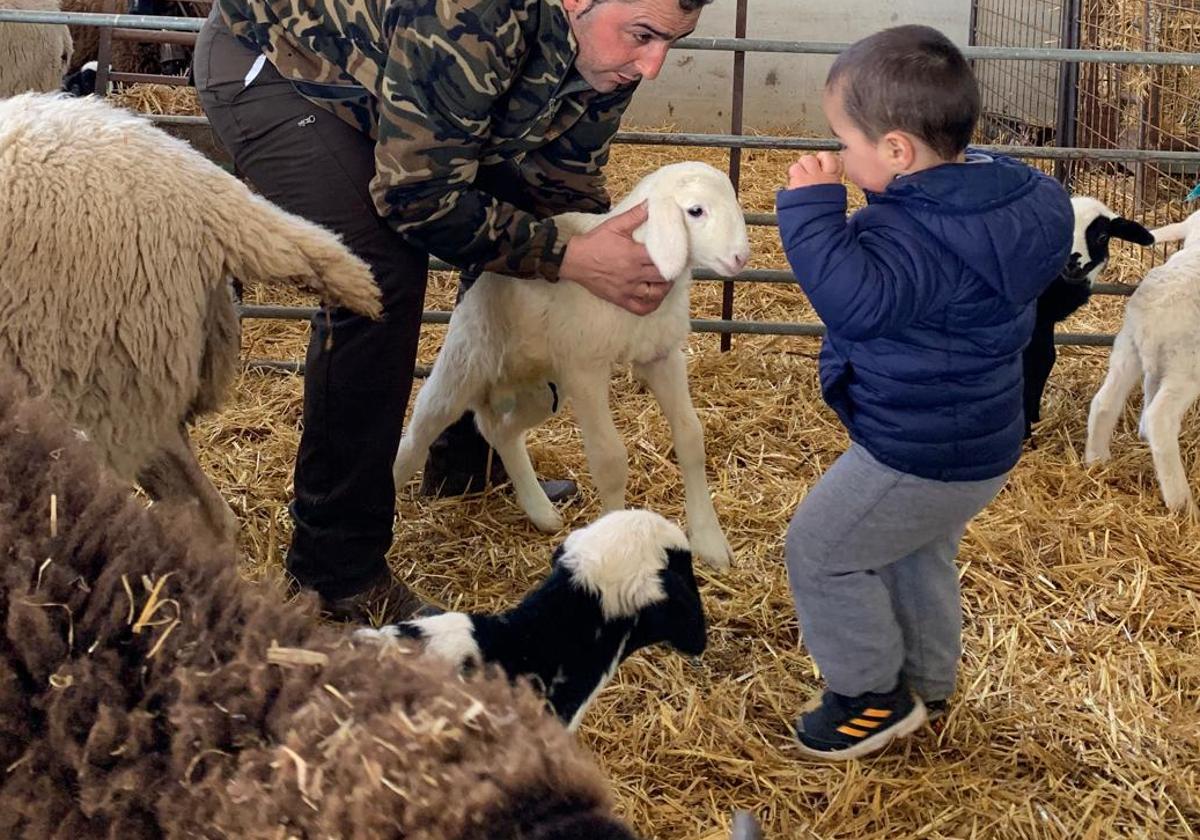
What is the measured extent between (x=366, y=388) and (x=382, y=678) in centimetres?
209

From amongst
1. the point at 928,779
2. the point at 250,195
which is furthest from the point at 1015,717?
the point at 250,195

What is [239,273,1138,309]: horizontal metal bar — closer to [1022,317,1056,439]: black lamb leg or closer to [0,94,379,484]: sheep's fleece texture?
[1022,317,1056,439]: black lamb leg

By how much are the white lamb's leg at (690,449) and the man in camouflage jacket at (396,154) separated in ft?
1.19

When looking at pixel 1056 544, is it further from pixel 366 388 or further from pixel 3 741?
pixel 3 741

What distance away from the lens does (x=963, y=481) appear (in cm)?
265

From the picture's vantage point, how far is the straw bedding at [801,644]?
276cm

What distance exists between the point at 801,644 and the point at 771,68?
6.44 metres

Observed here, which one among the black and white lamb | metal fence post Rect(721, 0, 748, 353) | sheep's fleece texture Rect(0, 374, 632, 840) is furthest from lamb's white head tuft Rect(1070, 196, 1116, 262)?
A: sheep's fleece texture Rect(0, 374, 632, 840)

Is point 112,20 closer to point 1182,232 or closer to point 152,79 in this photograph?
point 152,79

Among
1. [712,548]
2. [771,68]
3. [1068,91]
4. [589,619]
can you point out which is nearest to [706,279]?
[712,548]

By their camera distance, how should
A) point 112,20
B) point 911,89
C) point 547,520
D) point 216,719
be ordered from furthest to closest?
point 112,20, point 547,520, point 911,89, point 216,719

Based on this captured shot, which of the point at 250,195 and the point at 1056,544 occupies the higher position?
the point at 250,195

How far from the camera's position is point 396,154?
9.39ft

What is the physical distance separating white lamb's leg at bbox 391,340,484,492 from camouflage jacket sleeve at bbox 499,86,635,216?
0.52m
